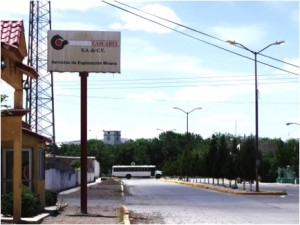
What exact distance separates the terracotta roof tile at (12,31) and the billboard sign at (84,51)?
3.32 metres

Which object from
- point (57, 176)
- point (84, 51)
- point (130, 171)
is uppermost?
point (84, 51)

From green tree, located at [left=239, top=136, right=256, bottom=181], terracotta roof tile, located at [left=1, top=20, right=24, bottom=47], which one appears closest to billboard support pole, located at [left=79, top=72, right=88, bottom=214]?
terracotta roof tile, located at [left=1, top=20, right=24, bottom=47]

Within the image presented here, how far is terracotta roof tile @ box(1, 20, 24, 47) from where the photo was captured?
665 inches

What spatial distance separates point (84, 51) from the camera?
835 inches

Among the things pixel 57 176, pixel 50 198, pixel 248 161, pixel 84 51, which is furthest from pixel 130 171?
pixel 84 51

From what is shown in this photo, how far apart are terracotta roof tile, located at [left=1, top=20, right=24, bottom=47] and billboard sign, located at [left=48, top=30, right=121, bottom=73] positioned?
3.32m

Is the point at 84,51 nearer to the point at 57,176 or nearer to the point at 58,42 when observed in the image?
the point at 58,42

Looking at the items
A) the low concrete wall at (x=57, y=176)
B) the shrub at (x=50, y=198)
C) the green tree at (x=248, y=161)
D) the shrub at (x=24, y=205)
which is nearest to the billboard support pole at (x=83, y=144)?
the shrub at (x=50, y=198)

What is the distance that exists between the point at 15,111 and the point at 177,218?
601cm

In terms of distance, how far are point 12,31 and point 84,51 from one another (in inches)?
164

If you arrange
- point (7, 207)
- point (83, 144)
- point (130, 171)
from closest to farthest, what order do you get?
point (7, 207), point (83, 144), point (130, 171)

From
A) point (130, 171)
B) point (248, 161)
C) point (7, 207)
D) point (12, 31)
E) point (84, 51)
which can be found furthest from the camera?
point (130, 171)

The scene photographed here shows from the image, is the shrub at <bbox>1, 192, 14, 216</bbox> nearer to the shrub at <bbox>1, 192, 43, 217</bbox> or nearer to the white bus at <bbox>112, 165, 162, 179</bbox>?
the shrub at <bbox>1, 192, 43, 217</bbox>

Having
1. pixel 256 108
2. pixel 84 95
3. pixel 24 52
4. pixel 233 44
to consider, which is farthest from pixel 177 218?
pixel 256 108
